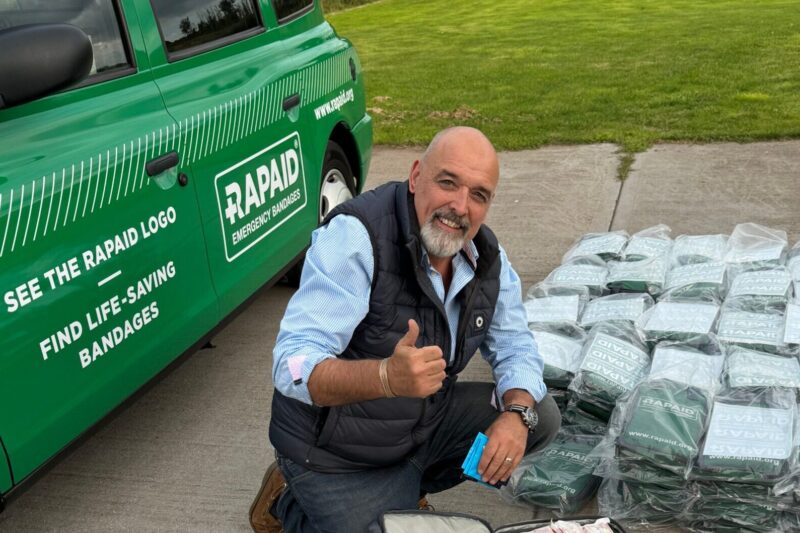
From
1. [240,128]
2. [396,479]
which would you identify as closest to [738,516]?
[396,479]

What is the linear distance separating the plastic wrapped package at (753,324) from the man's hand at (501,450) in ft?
3.86

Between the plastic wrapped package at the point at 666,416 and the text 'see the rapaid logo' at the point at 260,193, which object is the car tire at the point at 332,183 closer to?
the text 'see the rapaid logo' at the point at 260,193

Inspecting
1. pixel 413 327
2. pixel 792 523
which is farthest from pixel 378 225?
pixel 792 523

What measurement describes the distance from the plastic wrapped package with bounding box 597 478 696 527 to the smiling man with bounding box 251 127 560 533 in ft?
1.27

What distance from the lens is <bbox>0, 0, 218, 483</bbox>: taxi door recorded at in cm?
244

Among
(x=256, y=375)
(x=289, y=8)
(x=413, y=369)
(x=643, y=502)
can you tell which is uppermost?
(x=289, y=8)

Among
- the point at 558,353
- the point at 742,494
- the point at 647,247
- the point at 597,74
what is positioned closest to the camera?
the point at 742,494

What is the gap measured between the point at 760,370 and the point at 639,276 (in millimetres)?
920

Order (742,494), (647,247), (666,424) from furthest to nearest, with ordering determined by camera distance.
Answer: (647,247)
(666,424)
(742,494)

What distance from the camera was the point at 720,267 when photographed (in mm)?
3867

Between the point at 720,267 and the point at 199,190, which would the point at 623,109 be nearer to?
the point at 720,267

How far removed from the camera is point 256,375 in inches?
156

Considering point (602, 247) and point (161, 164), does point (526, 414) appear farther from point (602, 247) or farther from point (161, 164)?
point (602, 247)

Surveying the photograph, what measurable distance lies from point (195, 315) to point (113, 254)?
51cm
